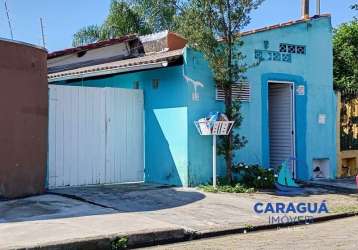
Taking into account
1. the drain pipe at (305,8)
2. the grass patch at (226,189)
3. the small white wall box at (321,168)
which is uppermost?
the drain pipe at (305,8)

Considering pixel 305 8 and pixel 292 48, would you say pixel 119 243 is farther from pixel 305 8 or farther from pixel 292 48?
pixel 305 8

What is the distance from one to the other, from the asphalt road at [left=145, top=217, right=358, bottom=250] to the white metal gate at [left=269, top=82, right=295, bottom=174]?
5494mm

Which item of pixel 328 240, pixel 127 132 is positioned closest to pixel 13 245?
pixel 328 240

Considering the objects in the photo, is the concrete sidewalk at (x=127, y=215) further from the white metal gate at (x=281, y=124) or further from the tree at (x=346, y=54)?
the tree at (x=346, y=54)

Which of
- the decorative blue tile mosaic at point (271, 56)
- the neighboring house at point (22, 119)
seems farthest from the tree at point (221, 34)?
the neighboring house at point (22, 119)

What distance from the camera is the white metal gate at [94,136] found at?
12.1 metres

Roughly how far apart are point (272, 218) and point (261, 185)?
304 centimetres

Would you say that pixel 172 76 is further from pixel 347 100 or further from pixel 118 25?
pixel 118 25

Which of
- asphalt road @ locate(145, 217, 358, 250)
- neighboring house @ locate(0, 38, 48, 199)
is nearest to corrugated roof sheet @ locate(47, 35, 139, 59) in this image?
neighboring house @ locate(0, 38, 48, 199)

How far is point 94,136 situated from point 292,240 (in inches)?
233

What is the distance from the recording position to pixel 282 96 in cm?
1509

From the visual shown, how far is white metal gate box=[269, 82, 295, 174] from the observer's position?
→ 14.8 meters

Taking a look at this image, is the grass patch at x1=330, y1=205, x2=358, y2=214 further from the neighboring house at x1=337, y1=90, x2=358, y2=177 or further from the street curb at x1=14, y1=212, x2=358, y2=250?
the neighboring house at x1=337, y1=90, x2=358, y2=177

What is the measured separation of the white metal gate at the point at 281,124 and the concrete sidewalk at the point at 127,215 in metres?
2.25
